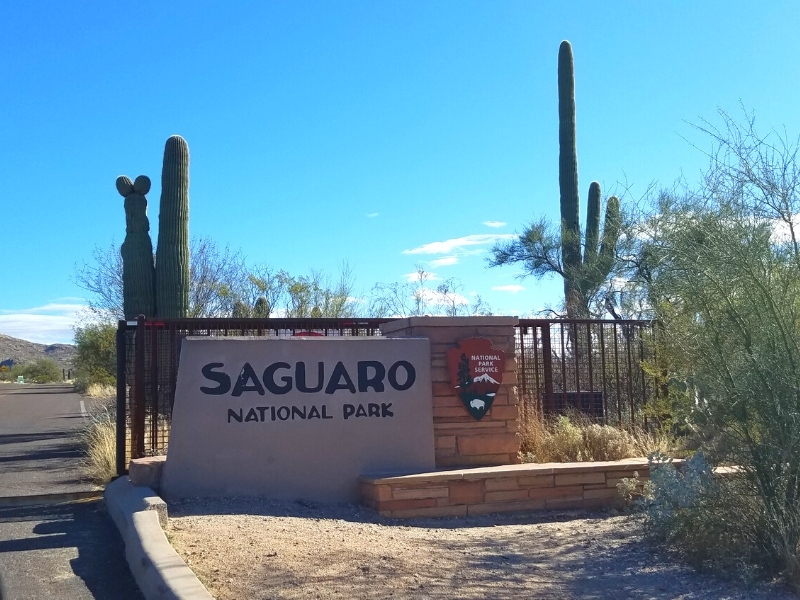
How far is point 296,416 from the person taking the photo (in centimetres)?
855

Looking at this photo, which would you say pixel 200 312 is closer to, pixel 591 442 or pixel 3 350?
pixel 591 442

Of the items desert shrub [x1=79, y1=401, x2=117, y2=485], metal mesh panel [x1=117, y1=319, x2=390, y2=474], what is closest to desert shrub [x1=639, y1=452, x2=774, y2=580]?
metal mesh panel [x1=117, y1=319, x2=390, y2=474]

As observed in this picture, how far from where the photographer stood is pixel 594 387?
10.9m

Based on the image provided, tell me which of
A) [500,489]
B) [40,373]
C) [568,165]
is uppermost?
[568,165]

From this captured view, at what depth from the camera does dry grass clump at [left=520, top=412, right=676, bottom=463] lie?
31.4 feet

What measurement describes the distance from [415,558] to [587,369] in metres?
5.27

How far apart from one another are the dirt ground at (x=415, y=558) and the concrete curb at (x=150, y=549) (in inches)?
6.6

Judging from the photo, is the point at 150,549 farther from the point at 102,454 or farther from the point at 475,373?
the point at 102,454

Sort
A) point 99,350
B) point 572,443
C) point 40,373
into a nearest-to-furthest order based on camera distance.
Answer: point 572,443, point 99,350, point 40,373

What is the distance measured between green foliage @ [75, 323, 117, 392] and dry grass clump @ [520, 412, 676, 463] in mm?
9971

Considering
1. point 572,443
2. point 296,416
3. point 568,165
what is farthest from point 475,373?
point 568,165

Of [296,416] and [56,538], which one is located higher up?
[296,416]

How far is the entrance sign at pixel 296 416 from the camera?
8180mm

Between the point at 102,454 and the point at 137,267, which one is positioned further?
the point at 137,267
